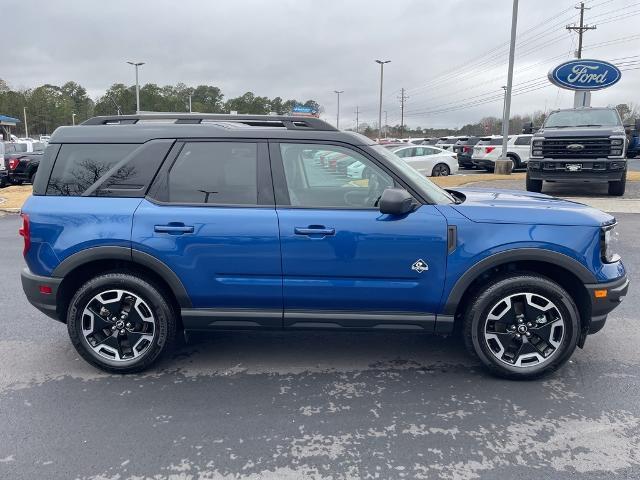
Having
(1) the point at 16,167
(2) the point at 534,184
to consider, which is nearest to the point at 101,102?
(1) the point at 16,167

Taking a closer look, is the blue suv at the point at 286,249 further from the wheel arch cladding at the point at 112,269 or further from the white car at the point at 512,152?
the white car at the point at 512,152

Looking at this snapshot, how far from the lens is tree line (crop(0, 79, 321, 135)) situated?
7681 centimetres

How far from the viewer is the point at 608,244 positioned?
3686 millimetres

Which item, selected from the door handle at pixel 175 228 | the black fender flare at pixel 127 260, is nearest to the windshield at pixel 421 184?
the door handle at pixel 175 228

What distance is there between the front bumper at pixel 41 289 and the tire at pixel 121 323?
0.15m

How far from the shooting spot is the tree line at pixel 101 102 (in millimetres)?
76812

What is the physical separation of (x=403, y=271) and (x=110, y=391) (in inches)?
85.5

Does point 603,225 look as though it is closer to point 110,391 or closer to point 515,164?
point 110,391

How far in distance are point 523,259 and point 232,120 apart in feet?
7.71

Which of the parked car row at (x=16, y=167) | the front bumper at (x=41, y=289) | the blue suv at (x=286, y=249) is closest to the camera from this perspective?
the blue suv at (x=286, y=249)

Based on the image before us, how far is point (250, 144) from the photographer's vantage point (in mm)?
3824

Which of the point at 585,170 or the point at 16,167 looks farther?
the point at 16,167

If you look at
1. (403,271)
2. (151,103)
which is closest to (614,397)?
(403,271)

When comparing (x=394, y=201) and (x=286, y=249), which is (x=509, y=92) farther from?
(x=286, y=249)
